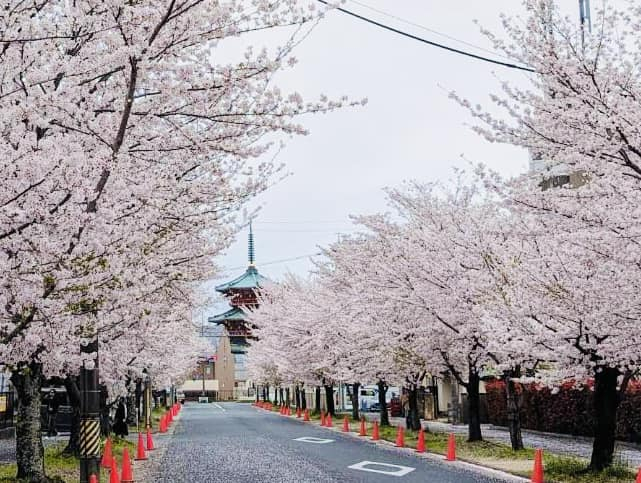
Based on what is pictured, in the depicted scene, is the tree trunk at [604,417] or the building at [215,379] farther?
the building at [215,379]

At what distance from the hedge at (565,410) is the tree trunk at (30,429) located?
13.0 meters

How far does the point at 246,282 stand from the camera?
331 feet

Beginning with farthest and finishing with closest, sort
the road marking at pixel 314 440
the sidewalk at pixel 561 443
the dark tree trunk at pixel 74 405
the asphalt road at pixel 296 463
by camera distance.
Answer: the road marking at pixel 314 440 → the sidewalk at pixel 561 443 → the dark tree trunk at pixel 74 405 → the asphalt road at pixel 296 463

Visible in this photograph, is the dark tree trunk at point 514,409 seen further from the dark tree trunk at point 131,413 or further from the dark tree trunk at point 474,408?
the dark tree trunk at point 131,413

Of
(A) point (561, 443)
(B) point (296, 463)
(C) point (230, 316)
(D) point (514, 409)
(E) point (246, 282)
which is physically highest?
(E) point (246, 282)

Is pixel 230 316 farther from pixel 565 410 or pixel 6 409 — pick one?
pixel 565 410

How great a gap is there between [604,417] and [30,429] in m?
10.3

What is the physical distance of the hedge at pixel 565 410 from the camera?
2411cm

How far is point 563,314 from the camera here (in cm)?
1389

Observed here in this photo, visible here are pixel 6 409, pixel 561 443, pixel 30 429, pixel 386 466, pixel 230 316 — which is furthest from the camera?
Answer: pixel 230 316

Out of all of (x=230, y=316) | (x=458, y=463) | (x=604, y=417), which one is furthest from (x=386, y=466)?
(x=230, y=316)

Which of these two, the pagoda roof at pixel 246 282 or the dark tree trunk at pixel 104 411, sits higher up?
the pagoda roof at pixel 246 282

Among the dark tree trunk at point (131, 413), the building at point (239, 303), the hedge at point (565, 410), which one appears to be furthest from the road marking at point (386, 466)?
the building at point (239, 303)

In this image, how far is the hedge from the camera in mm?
24109
